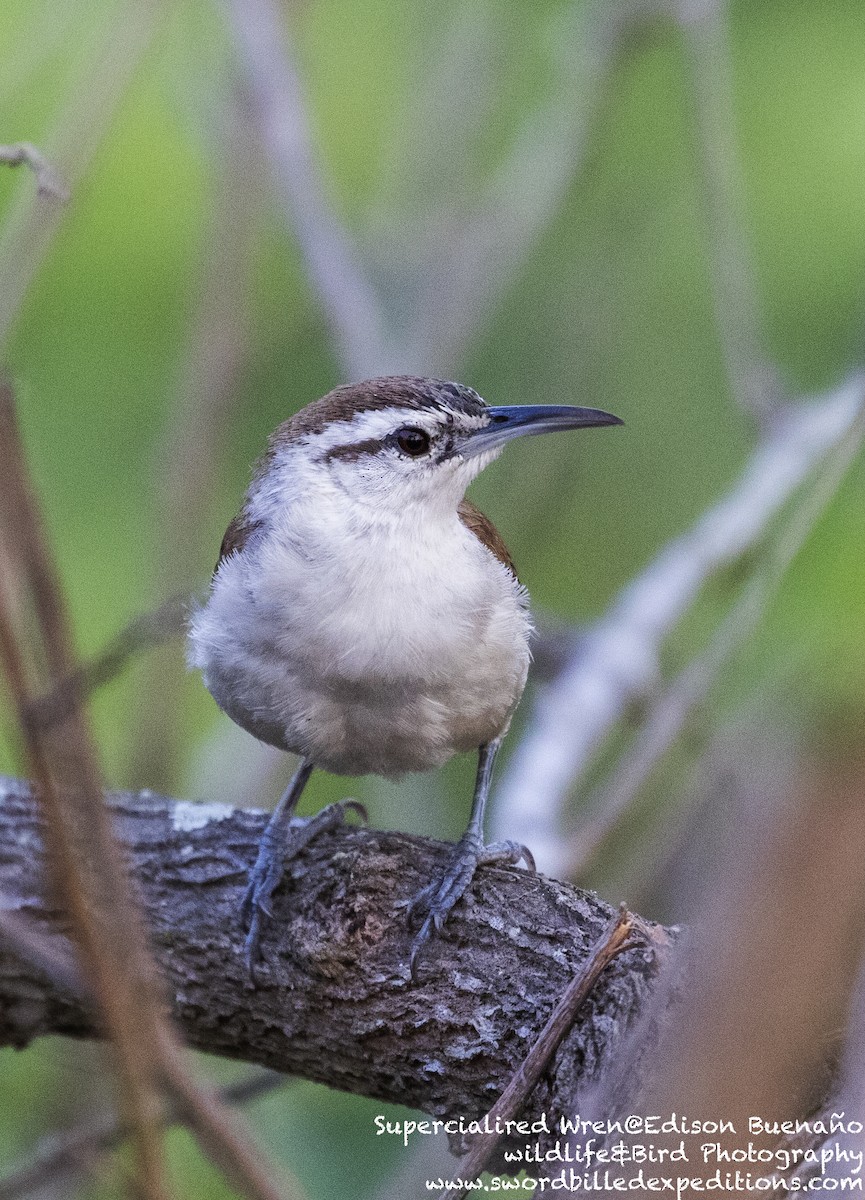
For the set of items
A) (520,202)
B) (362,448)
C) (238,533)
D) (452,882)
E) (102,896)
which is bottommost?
(452,882)

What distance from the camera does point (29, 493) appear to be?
1114 millimetres

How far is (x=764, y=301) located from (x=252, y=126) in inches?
133

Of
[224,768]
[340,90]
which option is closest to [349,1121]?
[224,768]

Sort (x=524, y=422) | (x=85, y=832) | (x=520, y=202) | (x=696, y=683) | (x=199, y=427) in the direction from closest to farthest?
(x=85, y=832)
(x=524, y=422)
(x=696, y=683)
(x=199, y=427)
(x=520, y=202)

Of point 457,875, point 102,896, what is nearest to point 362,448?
point 457,875

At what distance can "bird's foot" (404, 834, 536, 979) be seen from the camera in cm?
325

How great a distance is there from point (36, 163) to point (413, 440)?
5.12ft

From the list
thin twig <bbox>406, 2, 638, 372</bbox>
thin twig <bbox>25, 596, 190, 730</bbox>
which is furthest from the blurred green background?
thin twig <bbox>25, 596, 190, 730</bbox>

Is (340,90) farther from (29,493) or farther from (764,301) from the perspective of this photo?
(29,493)

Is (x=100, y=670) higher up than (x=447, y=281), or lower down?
lower down

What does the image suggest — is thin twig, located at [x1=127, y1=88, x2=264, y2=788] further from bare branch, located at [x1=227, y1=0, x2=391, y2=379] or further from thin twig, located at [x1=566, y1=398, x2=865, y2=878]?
thin twig, located at [x1=566, y1=398, x2=865, y2=878]

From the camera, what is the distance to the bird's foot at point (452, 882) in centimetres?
325

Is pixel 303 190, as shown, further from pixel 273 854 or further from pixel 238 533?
pixel 273 854

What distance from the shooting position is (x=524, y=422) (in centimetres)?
409
